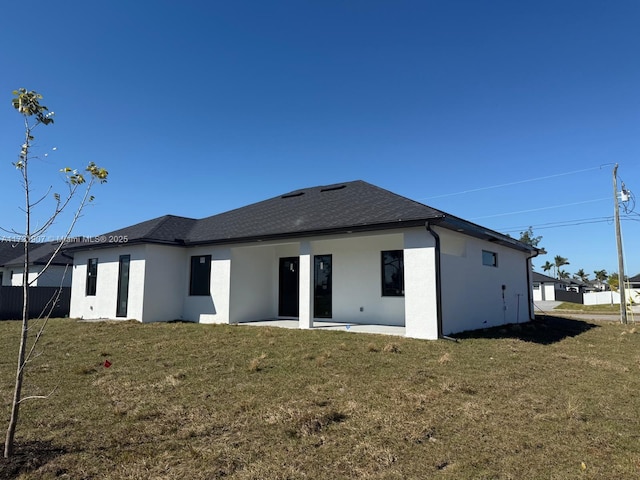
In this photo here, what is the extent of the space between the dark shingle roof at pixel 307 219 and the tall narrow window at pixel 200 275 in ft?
2.62

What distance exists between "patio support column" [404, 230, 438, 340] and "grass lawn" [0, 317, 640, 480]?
96 centimetres

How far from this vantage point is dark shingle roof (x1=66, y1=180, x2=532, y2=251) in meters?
11.1

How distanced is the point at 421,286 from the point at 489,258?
585 cm

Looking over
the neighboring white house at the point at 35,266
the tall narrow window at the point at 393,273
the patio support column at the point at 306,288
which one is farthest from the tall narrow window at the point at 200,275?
the neighboring white house at the point at 35,266

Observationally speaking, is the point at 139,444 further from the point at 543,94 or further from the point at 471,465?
the point at 543,94

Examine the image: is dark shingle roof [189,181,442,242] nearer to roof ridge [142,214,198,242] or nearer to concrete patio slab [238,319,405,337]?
roof ridge [142,214,198,242]

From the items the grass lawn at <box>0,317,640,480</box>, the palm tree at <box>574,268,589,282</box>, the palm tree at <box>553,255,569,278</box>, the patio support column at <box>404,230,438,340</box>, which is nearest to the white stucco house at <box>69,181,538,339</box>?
the patio support column at <box>404,230,438,340</box>

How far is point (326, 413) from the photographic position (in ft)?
15.1

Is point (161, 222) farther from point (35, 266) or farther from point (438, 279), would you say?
point (35, 266)

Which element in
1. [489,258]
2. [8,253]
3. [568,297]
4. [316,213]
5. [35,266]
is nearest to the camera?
[316,213]

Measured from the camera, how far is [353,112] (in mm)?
16703

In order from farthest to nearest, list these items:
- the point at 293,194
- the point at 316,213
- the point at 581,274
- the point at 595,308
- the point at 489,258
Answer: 1. the point at 581,274
2. the point at 595,308
3. the point at 293,194
4. the point at 489,258
5. the point at 316,213

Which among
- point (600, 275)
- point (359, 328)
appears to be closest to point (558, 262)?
point (600, 275)

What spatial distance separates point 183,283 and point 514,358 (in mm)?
12222
